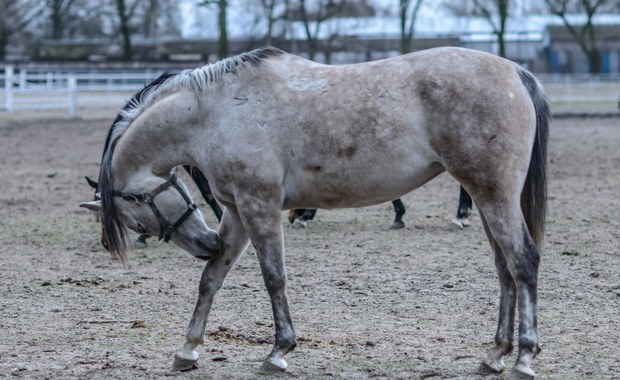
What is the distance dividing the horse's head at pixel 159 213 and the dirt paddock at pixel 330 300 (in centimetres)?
69

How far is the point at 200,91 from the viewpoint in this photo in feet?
18.6

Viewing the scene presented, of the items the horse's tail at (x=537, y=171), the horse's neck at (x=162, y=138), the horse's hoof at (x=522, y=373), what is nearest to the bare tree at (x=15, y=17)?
the horse's neck at (x=162, y=138)

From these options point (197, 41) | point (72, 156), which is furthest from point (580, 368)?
point (197, 41)

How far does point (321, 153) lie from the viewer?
5.43 meters

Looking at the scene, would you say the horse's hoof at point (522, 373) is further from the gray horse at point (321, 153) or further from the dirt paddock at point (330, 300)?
the dirt paddock at point (330, 300)

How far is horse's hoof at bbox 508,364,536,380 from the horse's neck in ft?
7.05

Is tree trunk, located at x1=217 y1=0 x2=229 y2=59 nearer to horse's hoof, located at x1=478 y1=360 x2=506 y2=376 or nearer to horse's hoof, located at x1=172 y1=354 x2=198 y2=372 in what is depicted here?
horse's hoof, located at x1=172 y1=354 x2=198 y2=372

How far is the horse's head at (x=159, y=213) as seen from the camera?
226 inches

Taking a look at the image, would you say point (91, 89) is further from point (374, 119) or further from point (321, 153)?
point (374, 119)

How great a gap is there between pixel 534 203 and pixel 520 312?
0.69m

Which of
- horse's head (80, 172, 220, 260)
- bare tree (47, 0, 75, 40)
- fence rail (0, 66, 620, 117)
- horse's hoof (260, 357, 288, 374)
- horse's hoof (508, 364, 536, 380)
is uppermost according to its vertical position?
horse's head (80, 172, 220, 260)

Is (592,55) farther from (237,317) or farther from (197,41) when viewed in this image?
(237,317)

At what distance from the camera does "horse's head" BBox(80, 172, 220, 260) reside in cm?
574

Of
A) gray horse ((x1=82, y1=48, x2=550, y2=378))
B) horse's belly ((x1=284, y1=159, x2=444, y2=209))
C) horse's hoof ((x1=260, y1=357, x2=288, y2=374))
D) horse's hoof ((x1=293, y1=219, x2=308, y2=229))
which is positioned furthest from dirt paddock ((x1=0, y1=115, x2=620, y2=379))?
horse's belly ((x1=284, y1=159, x2=444, y2=209))
